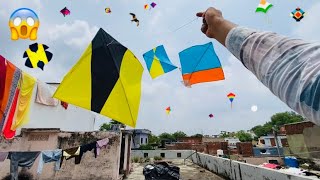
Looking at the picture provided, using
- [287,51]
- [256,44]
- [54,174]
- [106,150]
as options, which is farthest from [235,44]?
[54,174]

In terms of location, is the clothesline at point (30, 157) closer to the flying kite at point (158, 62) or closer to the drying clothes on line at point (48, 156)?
the drying clothes on line at point (48, 156)

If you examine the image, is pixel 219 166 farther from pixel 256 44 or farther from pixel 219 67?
pixel 256 44

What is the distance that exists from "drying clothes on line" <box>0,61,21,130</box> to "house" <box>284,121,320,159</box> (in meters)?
13.8

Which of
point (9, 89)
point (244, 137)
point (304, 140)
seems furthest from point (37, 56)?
point (244, 137)

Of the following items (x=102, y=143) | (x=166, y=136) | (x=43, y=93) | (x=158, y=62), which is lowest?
(x=102, y=143)

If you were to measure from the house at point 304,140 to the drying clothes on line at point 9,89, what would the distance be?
1378 cm

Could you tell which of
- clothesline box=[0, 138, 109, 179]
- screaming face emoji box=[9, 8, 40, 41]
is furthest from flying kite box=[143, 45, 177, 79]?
clothesline box=[0, 138, 109, 179]

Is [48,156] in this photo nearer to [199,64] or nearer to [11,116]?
[11,116]

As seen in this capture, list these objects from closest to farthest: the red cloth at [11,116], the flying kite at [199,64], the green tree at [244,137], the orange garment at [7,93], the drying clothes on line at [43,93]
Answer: the flying kite at [199,64], the orange garment at [7,93], the red cloth at [11,116], the drying clothes on line at [43,93], the green tree at [244,137]

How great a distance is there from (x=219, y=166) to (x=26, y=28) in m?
12.2

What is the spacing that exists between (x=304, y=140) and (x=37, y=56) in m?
15.1

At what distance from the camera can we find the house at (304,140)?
1265cm

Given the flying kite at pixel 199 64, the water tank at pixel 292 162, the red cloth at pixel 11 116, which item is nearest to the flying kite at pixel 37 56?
the red cloth at pixel 11 116

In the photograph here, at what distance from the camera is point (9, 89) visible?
569 centimetres
